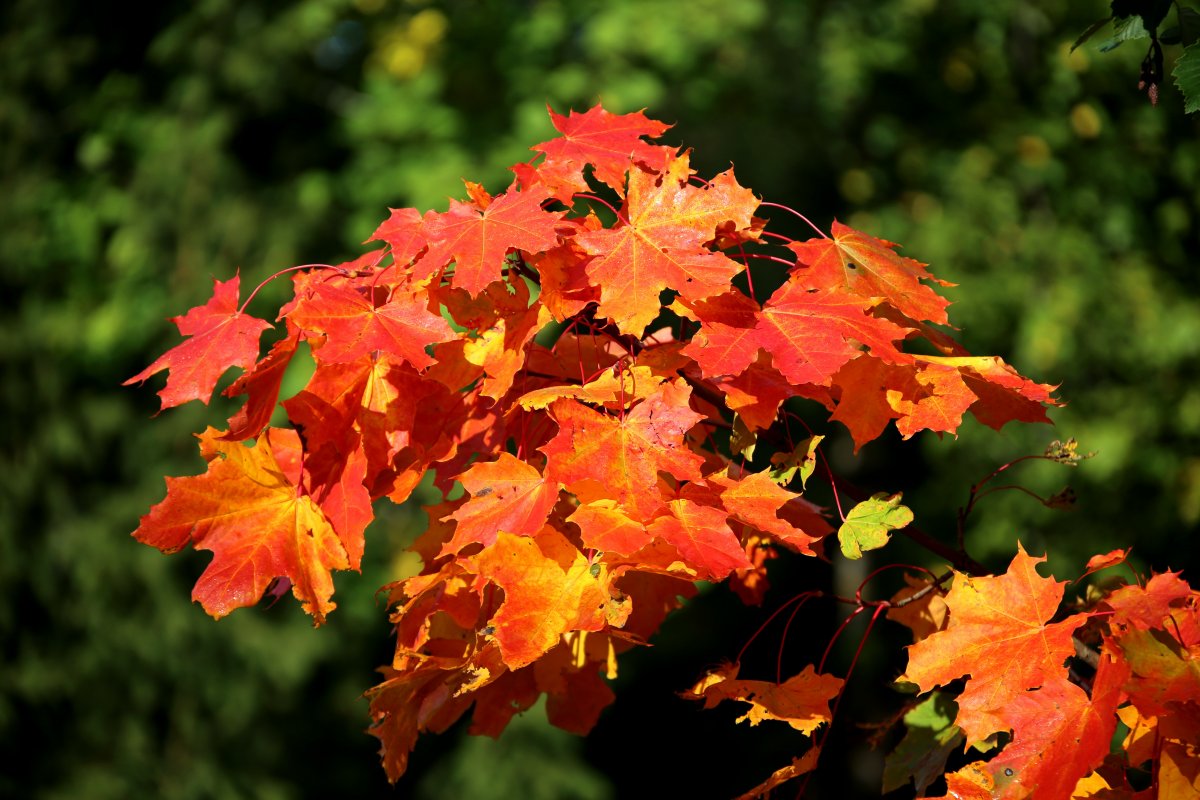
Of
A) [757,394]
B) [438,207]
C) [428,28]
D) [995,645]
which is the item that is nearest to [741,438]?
[757,394]

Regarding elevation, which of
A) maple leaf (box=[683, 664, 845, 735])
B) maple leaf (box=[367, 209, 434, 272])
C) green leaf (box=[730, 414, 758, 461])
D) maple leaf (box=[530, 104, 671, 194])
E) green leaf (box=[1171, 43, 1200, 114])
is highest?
green leaf (box=[1171, 43, 1200, 114])

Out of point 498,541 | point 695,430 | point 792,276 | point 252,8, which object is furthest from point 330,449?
point 252,8

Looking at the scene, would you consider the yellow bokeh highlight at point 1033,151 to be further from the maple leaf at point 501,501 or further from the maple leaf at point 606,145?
the maple leaf at point 501,501

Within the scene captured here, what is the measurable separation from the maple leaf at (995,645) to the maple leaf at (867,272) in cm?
26

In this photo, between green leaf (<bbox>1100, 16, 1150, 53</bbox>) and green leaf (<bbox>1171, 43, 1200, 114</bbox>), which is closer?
green leaf (<bbox>1171, 43, 1200, 114</bbox>)

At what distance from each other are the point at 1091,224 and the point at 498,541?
4624mm

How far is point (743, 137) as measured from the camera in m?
5.12

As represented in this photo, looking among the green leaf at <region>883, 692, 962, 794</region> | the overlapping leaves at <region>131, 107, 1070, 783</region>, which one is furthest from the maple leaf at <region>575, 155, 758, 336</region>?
the green leaf at <region>883, 692, 962, 794</region>

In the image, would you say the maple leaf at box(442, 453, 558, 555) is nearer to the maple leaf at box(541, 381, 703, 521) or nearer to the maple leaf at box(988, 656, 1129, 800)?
the maple leaf at box(541, 381, 703, 521)

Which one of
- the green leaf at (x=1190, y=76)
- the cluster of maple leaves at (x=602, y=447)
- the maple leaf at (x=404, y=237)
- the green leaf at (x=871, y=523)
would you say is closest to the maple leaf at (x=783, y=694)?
the cluster of maple leaves at (x=602, y=447)

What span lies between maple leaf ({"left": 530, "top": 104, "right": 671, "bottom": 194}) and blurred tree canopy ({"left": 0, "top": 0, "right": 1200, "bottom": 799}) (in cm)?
349

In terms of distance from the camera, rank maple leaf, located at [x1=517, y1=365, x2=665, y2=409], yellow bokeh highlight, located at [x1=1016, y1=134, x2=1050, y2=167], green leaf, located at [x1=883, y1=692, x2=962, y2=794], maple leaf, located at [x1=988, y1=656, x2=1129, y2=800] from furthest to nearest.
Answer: yellow bokeh highlight, located at [x1=1016, y1=134, x2=1050, y2=167]
green leaf, located at [x1=883, y1=692, x2=962, y2=794]
maple leaf, located at [x1=517, y1=365, x2=665, y2=409]
maple leaf, located at [x1=988, y1=656, x2=1129, y2=800]

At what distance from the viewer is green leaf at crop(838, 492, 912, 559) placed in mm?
1168

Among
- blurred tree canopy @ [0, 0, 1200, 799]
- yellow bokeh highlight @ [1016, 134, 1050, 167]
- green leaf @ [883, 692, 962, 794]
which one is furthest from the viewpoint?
yellow bokeh highlight @ [1016, 134, 1050, 167]
